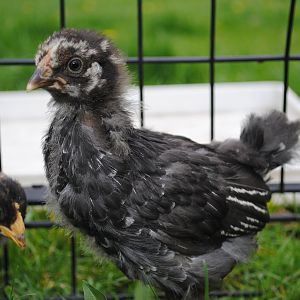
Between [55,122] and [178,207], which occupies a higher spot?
[55,122]

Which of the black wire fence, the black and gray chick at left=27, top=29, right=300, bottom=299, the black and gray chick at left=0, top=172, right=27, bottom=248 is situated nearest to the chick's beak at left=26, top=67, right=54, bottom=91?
the black and gray chick at left=27, top=29, right=300, bottom=299

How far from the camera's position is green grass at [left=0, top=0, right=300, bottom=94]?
20.2ft

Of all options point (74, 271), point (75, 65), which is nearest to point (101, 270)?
point (74, 271)

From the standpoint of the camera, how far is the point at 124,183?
2.59m

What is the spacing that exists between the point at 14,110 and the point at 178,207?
250cm

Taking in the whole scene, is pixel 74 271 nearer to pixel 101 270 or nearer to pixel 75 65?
pixel 101 270

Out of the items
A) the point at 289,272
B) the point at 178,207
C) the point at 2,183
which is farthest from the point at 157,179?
the point at 289,272

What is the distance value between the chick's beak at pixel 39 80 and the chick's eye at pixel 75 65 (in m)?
0.08

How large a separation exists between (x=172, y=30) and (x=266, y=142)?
4.40 meters

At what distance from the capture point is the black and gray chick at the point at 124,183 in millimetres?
2533

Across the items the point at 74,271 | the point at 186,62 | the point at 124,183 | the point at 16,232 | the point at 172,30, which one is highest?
the point at 186,62

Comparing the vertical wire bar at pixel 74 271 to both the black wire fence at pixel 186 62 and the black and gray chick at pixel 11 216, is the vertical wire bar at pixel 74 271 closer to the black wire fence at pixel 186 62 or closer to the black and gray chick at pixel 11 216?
the black wire fence at pixel 186 62

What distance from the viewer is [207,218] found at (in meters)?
2.75

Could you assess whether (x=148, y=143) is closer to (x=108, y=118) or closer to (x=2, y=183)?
(x=108, y=118)
